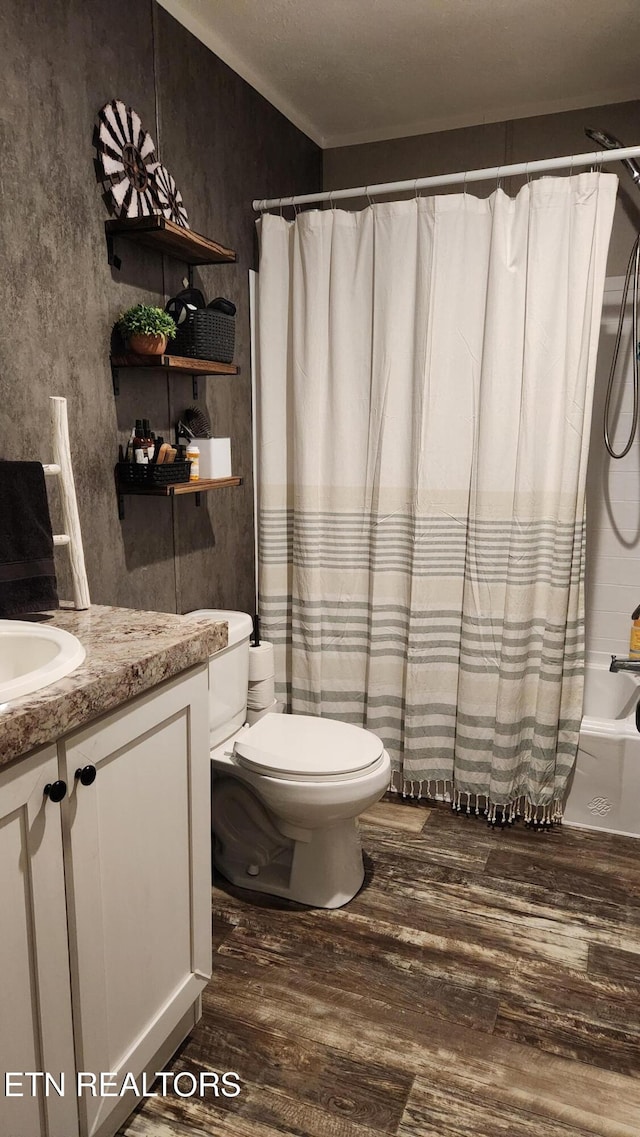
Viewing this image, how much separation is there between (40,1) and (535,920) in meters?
2.59

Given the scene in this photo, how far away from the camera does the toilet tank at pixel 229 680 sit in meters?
2.27

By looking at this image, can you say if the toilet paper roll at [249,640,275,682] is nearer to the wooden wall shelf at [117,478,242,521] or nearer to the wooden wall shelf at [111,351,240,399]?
the wooden wall shelf at [117,478,242,521]

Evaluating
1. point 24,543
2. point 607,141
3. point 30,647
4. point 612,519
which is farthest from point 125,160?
point 612,519

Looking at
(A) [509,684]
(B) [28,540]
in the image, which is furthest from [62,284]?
(A) [509,684]

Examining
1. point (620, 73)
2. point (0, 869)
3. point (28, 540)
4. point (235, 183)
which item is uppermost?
point (620, 73)

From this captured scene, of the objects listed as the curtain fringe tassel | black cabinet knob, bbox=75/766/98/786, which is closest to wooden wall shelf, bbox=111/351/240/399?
black cabinet knob, bbox=75/766/98/786

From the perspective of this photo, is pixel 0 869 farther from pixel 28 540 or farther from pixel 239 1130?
pixel 239 1130

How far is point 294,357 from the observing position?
276 cm

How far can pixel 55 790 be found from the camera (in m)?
1.20

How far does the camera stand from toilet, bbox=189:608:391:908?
6.88ft

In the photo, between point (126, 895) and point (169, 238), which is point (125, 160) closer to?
point (169, 238)

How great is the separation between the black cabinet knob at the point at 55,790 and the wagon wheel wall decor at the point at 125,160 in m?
1.47

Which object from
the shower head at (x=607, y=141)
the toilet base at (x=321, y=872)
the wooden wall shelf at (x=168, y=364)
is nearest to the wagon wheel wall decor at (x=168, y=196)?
the wooden wall shelf at (x=168, y=364)

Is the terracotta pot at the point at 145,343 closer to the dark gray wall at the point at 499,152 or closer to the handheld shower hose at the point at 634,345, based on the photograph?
the dark gray wall at the point at 499,152
